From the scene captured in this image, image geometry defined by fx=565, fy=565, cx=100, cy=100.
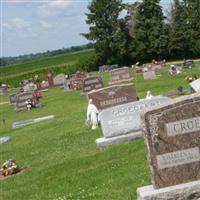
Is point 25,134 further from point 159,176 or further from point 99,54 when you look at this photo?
point 99,54

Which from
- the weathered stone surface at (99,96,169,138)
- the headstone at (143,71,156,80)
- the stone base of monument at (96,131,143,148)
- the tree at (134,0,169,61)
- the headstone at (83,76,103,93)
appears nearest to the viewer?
the stone base of monument at (96,131,143,148)

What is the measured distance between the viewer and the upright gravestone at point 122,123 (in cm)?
1639

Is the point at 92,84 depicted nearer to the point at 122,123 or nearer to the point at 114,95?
the point at 114,95

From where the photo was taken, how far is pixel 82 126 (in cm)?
2205

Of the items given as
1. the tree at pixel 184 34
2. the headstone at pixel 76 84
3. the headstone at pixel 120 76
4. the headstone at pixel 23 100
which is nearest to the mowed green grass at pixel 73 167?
the headstone at pixel 23 100

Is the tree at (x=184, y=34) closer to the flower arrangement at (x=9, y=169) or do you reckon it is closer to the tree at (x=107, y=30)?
the tree at (x=107, y=30)

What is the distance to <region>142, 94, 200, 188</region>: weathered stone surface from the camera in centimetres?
895

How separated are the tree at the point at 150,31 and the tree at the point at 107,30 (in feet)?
8.16

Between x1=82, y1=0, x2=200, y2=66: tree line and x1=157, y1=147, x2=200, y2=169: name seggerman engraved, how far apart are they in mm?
65027

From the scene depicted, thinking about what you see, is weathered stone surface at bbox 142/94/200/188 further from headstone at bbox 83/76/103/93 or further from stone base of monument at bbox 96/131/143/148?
headstone at bbox 83/76/103/93

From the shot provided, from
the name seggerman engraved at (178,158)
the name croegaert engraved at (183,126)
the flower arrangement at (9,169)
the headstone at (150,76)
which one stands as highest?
the name croegaert engraved at (183,126)

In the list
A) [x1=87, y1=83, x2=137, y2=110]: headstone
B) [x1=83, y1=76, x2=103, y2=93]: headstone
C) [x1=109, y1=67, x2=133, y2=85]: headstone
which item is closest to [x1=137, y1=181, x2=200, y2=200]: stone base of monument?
[x1=87, y1=83, x2=137, y2=110]: headstone

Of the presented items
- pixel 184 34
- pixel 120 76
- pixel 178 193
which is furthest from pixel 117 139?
pixel 184 34

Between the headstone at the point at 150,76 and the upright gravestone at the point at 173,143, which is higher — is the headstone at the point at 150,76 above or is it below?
below
